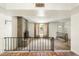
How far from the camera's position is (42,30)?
15.0 m

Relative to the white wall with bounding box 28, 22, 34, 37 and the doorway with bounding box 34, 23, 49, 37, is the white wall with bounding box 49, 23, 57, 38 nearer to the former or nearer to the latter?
the doorway with bounding box 34, 23, 49, 37

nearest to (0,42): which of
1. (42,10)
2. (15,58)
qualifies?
(42,10)

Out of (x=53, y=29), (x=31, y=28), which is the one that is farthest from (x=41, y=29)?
(x=53, y=29)

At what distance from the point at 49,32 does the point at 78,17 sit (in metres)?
9.41

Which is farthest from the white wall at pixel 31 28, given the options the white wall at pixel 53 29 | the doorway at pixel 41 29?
the white wall at pixel 53 29

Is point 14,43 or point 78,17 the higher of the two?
point 78,17

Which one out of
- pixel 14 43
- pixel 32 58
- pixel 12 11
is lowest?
pixel 14 43

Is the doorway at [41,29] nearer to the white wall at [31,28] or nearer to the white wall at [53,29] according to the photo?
the white wall at [31,28]

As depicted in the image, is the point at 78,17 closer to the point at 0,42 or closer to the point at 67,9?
the point at 67,9

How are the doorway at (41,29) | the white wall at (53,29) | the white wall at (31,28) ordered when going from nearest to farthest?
the white wall at (53,29) < the white wall at (31,28) < the doorway at (41,29)

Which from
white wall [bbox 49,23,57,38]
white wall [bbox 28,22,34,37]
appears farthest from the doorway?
white wall [bbox 49,23,57,38]

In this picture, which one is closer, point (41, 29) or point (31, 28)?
point (31, 28)

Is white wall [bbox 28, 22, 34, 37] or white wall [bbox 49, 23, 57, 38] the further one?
white wall [bbox 28, 22, 34, 37]

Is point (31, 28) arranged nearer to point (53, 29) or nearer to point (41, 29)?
point (41, 29)
